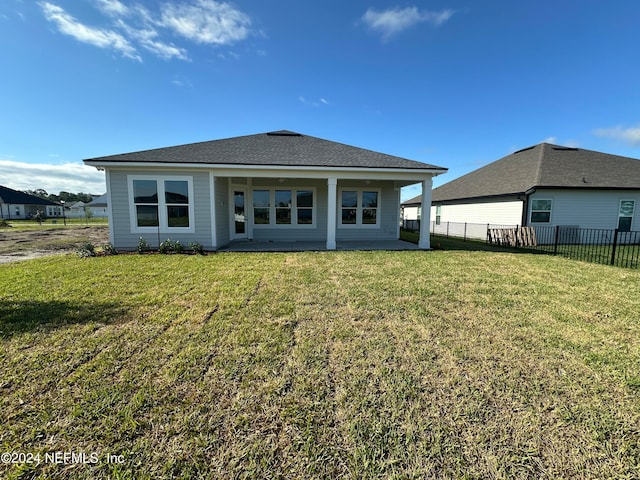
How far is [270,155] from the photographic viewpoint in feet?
35.0

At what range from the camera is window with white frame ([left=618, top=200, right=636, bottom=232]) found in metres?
14.0

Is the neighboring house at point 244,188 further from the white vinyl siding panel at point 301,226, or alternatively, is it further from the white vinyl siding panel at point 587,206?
the white vinyl siding panel at point 587,206

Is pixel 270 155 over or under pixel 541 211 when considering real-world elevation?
over

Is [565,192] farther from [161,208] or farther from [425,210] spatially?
[161,208]

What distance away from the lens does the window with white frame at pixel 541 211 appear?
538 inches

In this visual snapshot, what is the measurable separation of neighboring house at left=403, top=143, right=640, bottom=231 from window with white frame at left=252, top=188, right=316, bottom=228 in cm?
1042

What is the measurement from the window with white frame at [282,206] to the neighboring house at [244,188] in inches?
1.7

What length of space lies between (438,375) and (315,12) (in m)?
11.8

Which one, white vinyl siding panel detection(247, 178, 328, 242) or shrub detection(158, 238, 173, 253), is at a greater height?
white vinyl siding panel detection(247, 178, 328, 242)

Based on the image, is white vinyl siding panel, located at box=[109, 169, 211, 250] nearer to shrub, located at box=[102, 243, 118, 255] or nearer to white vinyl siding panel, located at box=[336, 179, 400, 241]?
shrub, located at box=[102, 243, 118, 255]

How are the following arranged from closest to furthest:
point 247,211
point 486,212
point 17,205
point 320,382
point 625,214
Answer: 1. point 320,382
2. point 247,211
3. point 625,214
4. point 486,212
5. point 17,205

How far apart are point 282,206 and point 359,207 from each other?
3.54 metres

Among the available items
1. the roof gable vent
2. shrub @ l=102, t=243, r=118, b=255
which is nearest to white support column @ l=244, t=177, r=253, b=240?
the roof gable vent

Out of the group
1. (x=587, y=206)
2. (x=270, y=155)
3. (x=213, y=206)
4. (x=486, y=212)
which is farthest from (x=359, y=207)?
(x=587, y=206)
